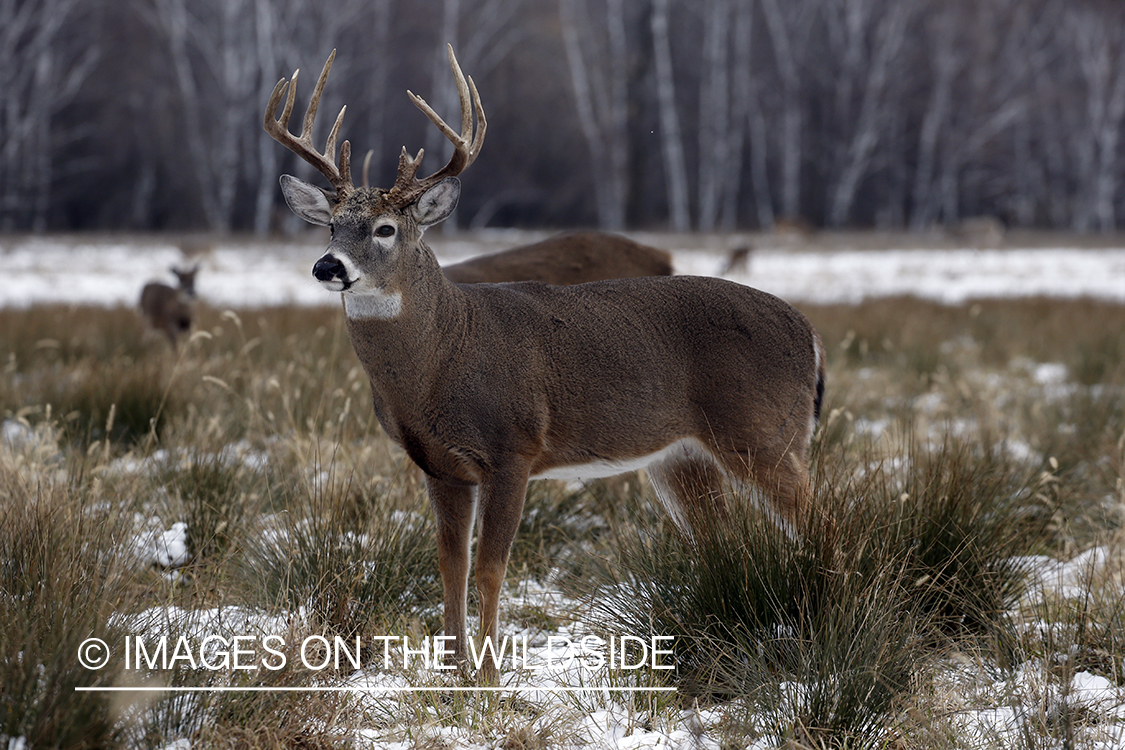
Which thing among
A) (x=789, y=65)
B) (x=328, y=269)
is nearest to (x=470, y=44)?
(x=789, y=65)

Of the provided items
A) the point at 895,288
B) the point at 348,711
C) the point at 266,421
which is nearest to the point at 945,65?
the point at 895,288

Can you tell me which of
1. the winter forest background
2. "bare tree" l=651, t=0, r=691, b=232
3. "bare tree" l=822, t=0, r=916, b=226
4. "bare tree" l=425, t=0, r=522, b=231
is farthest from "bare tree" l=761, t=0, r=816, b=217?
"bare tree" l=425, t=0, r=522, b=231

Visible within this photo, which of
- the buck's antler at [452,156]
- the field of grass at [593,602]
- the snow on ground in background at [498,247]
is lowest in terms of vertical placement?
the snow on ground in background at [498,247]

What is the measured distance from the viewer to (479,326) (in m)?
3.29

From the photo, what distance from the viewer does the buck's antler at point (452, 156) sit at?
10.5ft

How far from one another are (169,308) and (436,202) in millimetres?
6834

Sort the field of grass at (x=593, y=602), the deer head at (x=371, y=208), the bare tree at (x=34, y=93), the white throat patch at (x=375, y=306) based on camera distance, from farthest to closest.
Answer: the bare tree at (x=34, y=93) < the white throat patch at (x=375, y=306) < the deer head at (x=371, y=208) < the field of grass at (x=593, y=602)

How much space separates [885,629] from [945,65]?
107 ft

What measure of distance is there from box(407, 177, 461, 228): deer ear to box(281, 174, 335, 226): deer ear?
299mm

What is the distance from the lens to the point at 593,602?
132 inches

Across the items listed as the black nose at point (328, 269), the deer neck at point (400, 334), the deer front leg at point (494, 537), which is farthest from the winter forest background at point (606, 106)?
the deer front leg at point (494, 537)

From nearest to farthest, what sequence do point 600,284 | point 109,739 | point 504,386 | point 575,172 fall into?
point 109,739 < point 504,386 < point 600,284 < point 575,172

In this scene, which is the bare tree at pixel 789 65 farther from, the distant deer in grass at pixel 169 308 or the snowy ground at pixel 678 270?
the distant deer in grass at pixel 169 308

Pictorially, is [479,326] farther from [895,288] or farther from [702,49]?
[702,49]
